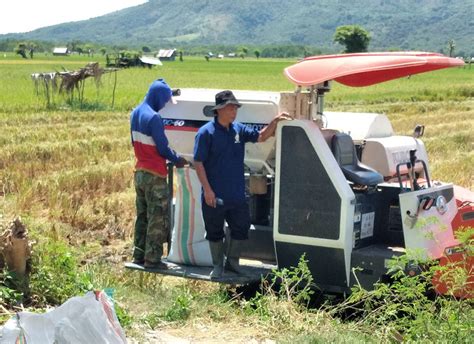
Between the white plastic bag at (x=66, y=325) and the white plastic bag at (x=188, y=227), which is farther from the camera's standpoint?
the white plastic bag at (x=188, y=227)

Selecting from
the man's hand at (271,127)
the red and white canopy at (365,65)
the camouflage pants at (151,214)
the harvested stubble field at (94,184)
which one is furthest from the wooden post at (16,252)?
the red and white canopy at (365,65)

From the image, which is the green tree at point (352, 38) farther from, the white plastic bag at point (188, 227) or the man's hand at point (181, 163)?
the man's hand at point (181, 163)

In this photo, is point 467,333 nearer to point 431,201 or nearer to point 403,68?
point 431,201

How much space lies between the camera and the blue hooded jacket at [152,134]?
7070 mm

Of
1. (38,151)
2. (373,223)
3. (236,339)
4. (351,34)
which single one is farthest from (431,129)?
(351,34)

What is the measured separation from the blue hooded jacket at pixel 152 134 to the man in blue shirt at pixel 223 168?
13.4 inches

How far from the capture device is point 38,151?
14.7 m

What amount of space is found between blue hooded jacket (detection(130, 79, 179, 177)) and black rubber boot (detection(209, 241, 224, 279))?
2.54 ft

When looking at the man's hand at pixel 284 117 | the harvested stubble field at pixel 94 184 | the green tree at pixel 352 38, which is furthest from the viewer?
the green tree at pixel 352 38

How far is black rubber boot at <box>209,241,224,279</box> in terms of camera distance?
7.16 m

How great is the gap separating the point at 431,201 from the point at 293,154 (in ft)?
3.84

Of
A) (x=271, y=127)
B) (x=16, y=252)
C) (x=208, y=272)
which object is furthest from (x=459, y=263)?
(x=16, y=252)

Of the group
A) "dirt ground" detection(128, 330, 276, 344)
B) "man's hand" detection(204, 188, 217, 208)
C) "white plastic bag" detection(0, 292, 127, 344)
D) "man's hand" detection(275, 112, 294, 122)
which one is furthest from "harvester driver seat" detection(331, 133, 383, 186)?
"white plastic bag" detection(0, 292, 127, 344)

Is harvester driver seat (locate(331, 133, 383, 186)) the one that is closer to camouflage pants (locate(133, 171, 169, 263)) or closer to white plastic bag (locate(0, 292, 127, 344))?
camouflage pants (locate(133, 171, 169, 263))
